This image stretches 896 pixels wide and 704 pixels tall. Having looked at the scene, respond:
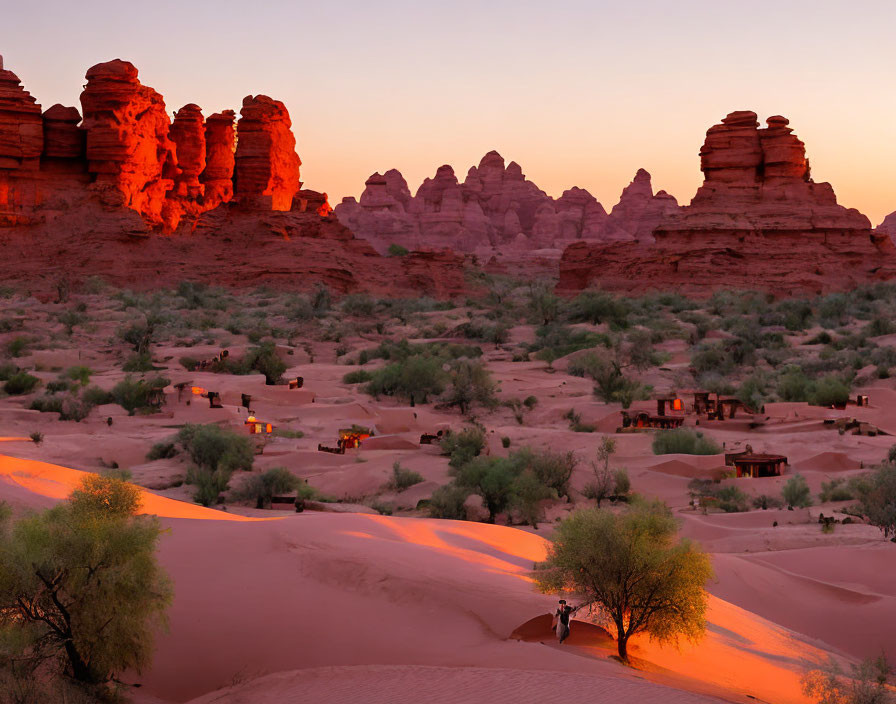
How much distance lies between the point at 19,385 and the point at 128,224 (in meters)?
33.9

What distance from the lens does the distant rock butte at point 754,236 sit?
52406 millimetres

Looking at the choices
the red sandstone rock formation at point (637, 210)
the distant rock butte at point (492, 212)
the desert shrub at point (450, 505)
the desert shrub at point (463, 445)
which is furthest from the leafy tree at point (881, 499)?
the red sandstone rock formation at point (637, 210)

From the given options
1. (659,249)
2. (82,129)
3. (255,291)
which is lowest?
(255,291)

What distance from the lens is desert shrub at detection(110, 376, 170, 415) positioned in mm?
20703

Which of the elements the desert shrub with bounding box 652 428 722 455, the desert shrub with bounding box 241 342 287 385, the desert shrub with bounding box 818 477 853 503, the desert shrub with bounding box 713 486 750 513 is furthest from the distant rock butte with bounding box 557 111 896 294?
the desert shrub with bounding box 713 486 750 513

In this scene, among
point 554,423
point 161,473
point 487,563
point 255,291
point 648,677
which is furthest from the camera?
point 255,291

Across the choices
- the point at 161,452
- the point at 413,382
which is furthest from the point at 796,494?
the point at 413,382

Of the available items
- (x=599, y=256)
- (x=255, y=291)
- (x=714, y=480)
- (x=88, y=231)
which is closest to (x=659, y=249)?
(x=599, y=256)

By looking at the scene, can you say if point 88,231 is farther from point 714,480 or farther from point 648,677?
point 648,677

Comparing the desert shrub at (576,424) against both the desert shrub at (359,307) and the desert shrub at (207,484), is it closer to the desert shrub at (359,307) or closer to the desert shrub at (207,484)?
the desert shrub at (207,484)

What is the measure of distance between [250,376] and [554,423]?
9.37m

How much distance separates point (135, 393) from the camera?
69.3ft

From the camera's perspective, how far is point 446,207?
126938mm

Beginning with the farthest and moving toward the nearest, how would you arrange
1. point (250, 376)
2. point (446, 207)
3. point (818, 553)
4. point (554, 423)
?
point (446, 207)
point (250, 376)
point (554, 423)
point (818, 553)
